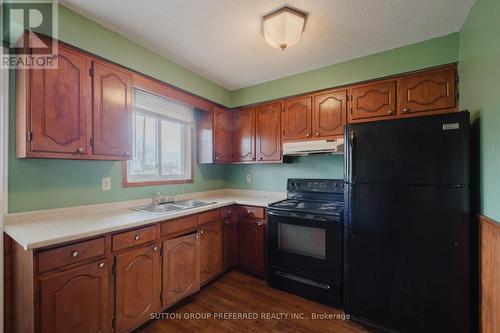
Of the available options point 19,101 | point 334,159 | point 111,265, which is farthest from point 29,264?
point 334,159

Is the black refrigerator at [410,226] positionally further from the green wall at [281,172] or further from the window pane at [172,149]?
the window pane at [172,149]

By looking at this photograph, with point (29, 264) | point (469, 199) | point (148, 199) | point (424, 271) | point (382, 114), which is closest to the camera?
point (29, 264)

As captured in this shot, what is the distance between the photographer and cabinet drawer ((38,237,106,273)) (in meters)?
1.21

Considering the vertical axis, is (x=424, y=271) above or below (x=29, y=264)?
below

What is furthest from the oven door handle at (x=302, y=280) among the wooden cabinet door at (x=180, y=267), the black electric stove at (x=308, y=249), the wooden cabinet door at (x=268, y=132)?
the wooden cabinet door at (x=268, y=132)

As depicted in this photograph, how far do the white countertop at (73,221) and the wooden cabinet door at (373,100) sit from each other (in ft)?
6.18

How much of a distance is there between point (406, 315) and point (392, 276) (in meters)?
0.28

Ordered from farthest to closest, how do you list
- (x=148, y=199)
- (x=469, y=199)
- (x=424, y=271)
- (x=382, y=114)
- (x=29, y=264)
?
(x=148, y=199), (x=382, y=114), (x=424, y=271), (x=469, y=199), (x=29, y=264)

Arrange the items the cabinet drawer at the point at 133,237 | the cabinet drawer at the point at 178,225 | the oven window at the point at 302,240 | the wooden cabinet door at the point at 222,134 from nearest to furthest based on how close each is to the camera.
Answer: the cabinet drawer at the point at 133,237 → the cabinet drawer at the point at 178,225 → the oven window at the point at 302,240 → the wooden cabinet door at the point at 222,134

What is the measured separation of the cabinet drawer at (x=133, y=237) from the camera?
1.53 metres

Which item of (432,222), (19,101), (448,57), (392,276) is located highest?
(448,57)

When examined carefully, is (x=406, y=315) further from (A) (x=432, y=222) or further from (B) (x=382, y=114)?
(B) (x=382, y=114)

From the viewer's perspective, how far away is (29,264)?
3.95 ft

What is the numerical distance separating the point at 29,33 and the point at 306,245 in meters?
2.72
